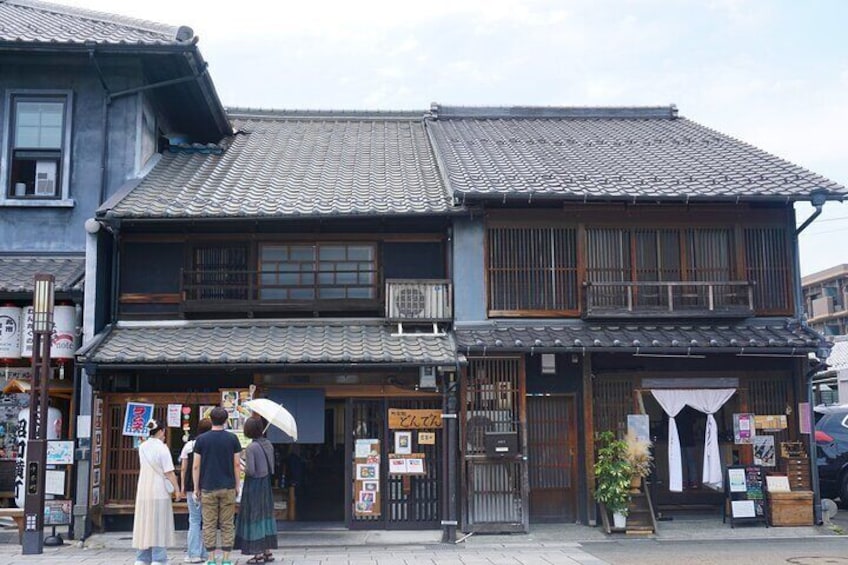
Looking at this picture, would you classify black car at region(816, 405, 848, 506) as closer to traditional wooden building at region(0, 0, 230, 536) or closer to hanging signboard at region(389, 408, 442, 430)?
hanging signboard at region(389, 408, 442, 430)

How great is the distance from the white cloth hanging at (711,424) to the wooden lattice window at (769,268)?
6.12 ft

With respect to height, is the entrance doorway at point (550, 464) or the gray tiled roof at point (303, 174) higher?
the gray tiled roof at point (303, 174)

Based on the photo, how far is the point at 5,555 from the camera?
12.0 meters

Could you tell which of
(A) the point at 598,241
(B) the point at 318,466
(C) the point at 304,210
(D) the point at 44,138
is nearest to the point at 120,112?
(D) the point at 44,138

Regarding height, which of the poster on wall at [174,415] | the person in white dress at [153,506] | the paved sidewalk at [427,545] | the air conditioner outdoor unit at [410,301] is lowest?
the paved sidewalk at [427,545]

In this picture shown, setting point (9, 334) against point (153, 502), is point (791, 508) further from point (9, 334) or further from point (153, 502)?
point (9, 334)

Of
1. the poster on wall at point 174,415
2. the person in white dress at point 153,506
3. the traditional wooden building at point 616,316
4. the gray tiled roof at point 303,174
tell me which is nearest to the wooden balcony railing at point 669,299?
the traditional wooden building at point 616,316

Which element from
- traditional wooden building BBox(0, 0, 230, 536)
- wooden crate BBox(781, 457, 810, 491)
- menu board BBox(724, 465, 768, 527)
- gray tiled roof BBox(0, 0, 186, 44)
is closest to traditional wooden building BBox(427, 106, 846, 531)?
wooden crate BBox(781, 457, 810, 491)

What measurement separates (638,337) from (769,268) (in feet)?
10.7

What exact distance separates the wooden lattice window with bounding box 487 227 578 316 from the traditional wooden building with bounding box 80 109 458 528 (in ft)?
3.05

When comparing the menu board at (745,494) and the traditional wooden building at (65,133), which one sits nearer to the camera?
the menu board at (745,494)

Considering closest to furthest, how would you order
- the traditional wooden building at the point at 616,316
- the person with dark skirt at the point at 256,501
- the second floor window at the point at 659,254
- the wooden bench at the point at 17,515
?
the person with dark skirt at the point at 256,501
the wooden bench at the point at 17,515
the traditional wooden building at the point at 616,316
the second floor window at the point at 659,254

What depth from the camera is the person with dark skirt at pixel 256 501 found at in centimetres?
1063

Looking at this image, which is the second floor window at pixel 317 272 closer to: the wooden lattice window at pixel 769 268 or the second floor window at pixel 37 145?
the second floor window at pixel 37 145
